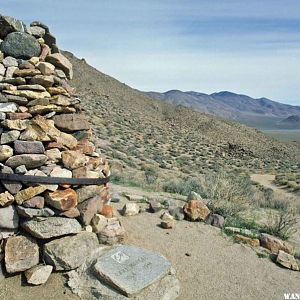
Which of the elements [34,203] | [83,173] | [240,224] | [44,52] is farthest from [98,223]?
[240,224]

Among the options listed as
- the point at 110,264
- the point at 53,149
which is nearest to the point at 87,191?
the point at 53,149

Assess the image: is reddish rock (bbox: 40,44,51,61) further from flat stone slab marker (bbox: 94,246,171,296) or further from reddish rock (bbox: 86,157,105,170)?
flat stone slab marker (bbox: 94,246,171,296)

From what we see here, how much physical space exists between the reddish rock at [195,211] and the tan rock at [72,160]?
9.88 feet

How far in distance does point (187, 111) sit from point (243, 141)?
493 inches

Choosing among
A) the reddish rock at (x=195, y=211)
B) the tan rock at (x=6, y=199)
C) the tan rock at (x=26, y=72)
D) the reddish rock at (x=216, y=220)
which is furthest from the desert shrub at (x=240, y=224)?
the tan rock at (x=26, y=72)

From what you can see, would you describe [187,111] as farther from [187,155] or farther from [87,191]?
[87,191]

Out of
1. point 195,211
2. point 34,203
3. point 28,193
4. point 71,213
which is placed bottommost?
point 195,211

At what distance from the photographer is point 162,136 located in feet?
121

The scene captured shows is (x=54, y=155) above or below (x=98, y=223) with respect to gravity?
above

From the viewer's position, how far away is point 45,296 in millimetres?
4988

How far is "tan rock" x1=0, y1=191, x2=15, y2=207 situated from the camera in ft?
17.1

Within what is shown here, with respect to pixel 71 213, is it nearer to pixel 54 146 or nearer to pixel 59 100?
pixel 54 146

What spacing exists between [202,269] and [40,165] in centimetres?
292

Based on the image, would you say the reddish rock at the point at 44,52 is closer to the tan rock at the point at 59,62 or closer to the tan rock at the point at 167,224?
the tan rock at the point at 59,62
